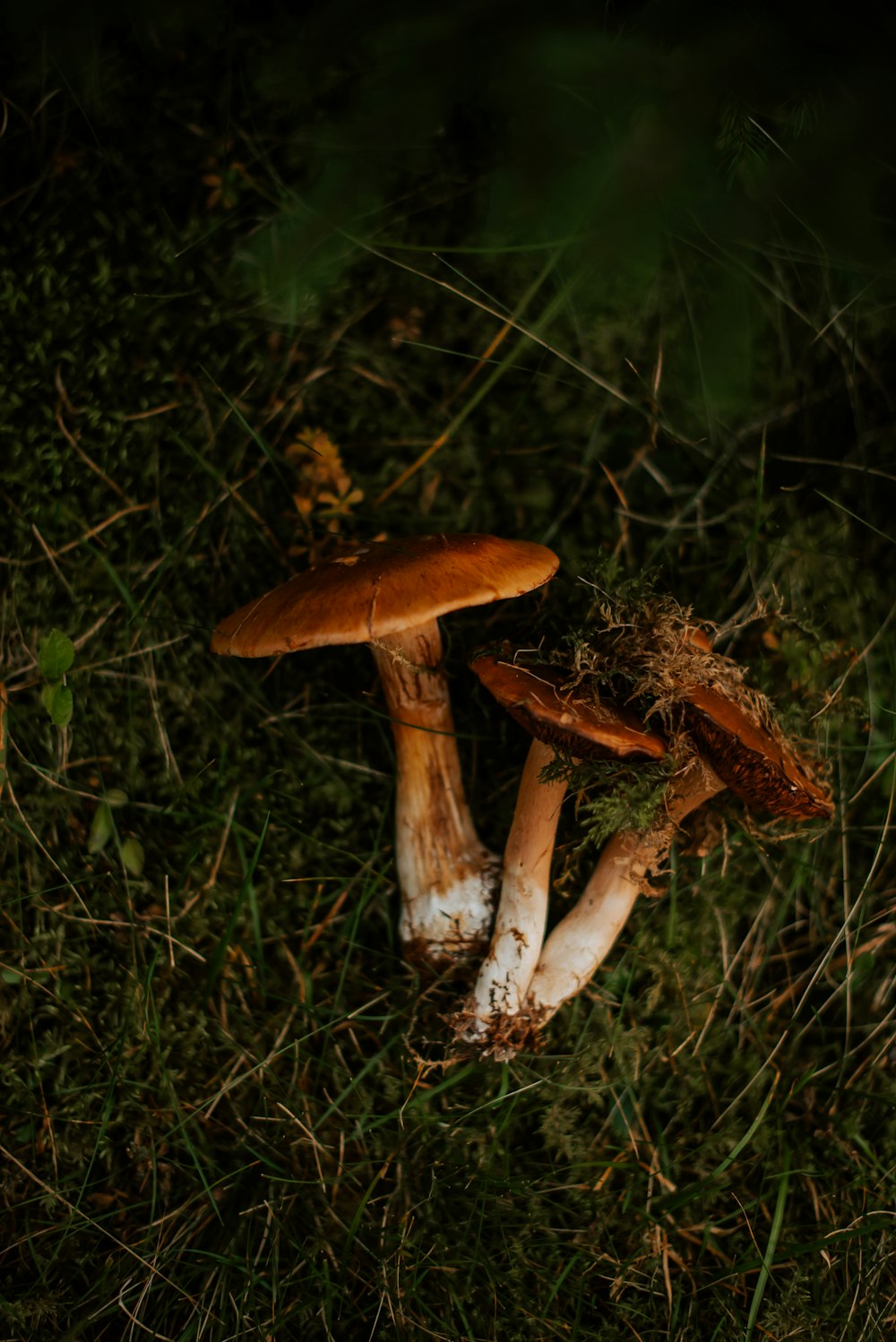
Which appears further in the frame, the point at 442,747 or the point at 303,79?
the point at 442,747

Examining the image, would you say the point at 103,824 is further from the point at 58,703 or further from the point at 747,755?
the point at 747,755

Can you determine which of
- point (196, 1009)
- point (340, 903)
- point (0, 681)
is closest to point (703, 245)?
point (340, 903)

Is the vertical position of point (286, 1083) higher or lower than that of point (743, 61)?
lower

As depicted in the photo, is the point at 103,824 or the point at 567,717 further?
the point at 103,824

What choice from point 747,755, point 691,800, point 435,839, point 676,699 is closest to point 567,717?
point 676,699

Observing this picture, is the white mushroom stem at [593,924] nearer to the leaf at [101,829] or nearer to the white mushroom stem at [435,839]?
the white mushroom stem at [435,839]

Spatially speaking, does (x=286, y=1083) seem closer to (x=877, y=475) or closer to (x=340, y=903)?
(x=340, y=903)
